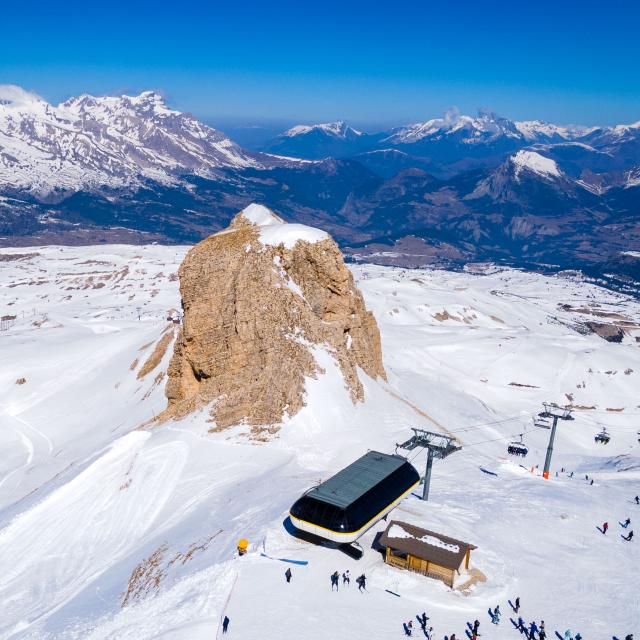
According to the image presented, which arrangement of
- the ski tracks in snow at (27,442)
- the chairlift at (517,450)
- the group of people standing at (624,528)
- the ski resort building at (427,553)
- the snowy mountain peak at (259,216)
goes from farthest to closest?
the snowy mountain peak at (259,216), the chairlift at (517,450), the ski tracks in snow at (27,442), the group of people standing at (624,528), the ski resort building at (427,553)

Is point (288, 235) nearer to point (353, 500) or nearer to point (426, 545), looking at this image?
point (353, 500)

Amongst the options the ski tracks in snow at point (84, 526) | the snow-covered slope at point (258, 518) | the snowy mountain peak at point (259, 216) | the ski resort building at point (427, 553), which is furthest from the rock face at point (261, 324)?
the ski resort building at point (427, 553)

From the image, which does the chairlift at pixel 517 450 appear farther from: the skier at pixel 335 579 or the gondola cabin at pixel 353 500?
the skier at pixel 335 579

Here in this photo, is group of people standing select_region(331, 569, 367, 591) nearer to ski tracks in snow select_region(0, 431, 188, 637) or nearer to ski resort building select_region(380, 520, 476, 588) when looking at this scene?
ski resort building select_region(380, 520, 476, 588)

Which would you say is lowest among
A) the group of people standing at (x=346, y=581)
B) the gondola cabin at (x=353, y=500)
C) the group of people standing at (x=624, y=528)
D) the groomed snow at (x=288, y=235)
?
the group of people standing at (x=624, y=528)

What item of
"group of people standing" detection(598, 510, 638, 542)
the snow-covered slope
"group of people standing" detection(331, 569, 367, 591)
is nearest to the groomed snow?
the snow-covered slope

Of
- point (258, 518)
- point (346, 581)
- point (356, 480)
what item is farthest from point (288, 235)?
point (346, 581)

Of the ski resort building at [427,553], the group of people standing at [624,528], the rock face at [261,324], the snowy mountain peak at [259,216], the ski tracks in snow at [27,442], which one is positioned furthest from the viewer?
the snowy mountain peak at [259,216]
